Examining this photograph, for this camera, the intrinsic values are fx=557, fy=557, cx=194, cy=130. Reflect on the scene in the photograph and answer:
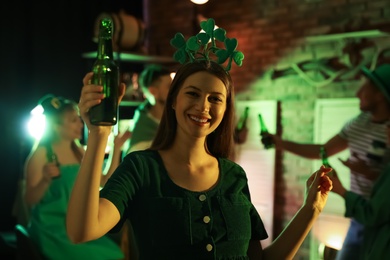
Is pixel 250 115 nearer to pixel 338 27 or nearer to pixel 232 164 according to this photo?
pixel 338 27

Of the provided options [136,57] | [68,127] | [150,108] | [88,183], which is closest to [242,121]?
[136,57]

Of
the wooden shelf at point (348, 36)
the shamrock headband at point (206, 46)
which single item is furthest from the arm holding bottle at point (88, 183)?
the wooden shelf at point (348, 36)

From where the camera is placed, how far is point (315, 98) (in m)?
5.32

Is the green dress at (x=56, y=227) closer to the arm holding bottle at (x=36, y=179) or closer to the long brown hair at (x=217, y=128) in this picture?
the arm holding bottle at (x=36, y=179)

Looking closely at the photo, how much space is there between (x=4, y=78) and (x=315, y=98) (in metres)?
3.21

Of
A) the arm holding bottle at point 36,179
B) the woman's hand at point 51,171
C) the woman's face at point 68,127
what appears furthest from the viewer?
the woman's face at point 68,127

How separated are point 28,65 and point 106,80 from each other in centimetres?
488

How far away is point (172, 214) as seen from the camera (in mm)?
1498

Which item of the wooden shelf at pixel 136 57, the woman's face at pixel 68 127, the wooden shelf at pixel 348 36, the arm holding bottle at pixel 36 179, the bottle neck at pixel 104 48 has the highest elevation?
the wooden shelf at pixel 348 36

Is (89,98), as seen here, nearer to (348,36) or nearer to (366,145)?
(366,145)

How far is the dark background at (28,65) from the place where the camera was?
19.3ft

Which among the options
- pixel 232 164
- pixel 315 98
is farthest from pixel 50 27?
pixel 232 164

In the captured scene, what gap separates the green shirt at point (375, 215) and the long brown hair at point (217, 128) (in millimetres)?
1125

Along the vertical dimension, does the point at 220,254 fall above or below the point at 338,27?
below
